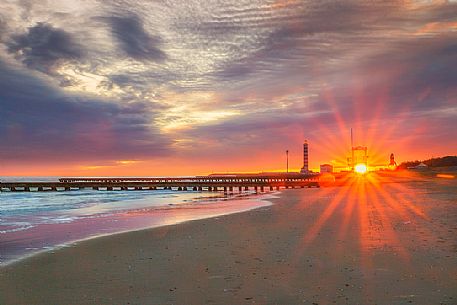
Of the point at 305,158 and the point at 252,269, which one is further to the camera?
the point at 305,158

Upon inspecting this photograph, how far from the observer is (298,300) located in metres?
6.28

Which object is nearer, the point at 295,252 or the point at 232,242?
the point at 295,252

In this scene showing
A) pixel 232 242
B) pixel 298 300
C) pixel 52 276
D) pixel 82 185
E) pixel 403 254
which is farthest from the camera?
pixel 82 185

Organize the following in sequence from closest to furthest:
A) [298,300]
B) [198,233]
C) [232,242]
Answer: [298,300], [232,242], [198,233]

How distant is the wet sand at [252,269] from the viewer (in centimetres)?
661

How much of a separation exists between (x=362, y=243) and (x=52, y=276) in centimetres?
744

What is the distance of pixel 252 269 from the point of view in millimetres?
8328

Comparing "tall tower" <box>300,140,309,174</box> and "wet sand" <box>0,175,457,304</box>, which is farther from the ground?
"tall tower" <box>300,140,309,174</box>

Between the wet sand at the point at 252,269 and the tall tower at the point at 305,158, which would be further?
the tall tower at the point at 305,158

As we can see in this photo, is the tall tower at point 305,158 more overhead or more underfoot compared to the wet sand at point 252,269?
more overhead

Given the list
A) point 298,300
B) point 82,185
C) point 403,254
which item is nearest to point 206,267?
point 298,300

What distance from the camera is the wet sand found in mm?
6605

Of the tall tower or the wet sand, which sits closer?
the wet sand

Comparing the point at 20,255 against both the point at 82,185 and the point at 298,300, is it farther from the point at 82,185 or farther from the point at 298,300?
the point at 82,185
